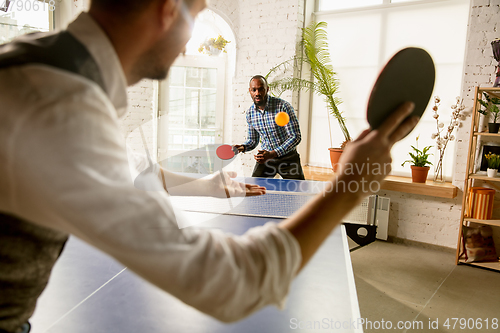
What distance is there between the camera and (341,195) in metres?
0.41

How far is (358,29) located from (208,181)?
3700mm

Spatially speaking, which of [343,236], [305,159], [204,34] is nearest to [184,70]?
[204,34]

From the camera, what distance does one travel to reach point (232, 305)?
13.6 inches

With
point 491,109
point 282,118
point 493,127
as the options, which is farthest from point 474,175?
point 282,118

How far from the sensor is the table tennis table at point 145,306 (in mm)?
782

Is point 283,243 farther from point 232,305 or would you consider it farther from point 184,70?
point 184,70

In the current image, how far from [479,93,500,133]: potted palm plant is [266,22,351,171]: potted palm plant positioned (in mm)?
1260

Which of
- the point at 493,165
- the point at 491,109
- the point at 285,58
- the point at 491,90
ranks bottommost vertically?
the point at 493,165

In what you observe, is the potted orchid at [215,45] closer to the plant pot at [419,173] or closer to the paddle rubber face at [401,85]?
the plant pot at [419,173]

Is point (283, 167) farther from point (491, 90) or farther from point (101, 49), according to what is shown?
point (101, 49)

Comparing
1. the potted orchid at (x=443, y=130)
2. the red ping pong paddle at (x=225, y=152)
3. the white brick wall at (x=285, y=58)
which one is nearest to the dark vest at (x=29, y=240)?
the red ping pong paddle at (x=225, y=152)

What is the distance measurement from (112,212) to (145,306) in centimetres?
64

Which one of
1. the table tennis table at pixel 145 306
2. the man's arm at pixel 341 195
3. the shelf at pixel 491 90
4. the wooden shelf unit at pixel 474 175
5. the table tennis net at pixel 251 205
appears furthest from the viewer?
the wooden shelf unit at pixel 474 175

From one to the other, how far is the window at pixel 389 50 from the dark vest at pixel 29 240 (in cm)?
382
